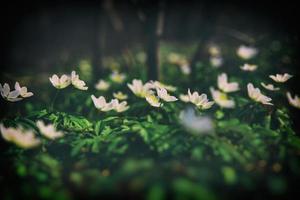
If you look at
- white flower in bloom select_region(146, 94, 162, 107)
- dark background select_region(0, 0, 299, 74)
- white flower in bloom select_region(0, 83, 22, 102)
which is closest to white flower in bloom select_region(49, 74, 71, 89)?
white flower in bloom select_region(0, 83, 22, 102)

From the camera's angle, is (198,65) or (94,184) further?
(198,65)

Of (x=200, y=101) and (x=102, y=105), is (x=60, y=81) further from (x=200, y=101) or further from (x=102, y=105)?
(x=200, y=101)

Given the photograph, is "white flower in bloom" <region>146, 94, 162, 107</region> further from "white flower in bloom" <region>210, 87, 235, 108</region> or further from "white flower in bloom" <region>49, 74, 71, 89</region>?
"white flower in bloom" <region>49, 74, 71, 89</region>

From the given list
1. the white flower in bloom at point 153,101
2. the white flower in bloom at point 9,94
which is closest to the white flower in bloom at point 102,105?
the white flower in bloom at point 153,101

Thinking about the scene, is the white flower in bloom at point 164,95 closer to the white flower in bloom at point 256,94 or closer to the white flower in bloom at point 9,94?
the white flower in bloom at point 256,94

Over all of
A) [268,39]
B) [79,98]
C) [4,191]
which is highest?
[268,39]

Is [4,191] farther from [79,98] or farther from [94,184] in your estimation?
[79,98]

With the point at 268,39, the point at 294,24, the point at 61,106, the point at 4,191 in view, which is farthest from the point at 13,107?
the point at 294,24

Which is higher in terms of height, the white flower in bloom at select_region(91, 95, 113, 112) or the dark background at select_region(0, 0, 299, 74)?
the dark background at select_region(0, 0, 299, 74)

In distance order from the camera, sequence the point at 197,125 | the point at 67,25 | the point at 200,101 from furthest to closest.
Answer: the point at 67,25 → the point at 200,101 → the point at 197,125

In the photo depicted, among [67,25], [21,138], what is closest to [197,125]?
[21,138]

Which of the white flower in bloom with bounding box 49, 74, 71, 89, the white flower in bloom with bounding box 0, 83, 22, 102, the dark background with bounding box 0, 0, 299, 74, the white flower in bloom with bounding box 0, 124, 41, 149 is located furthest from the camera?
the dark background with bounding box 0, 0, 299, 74
